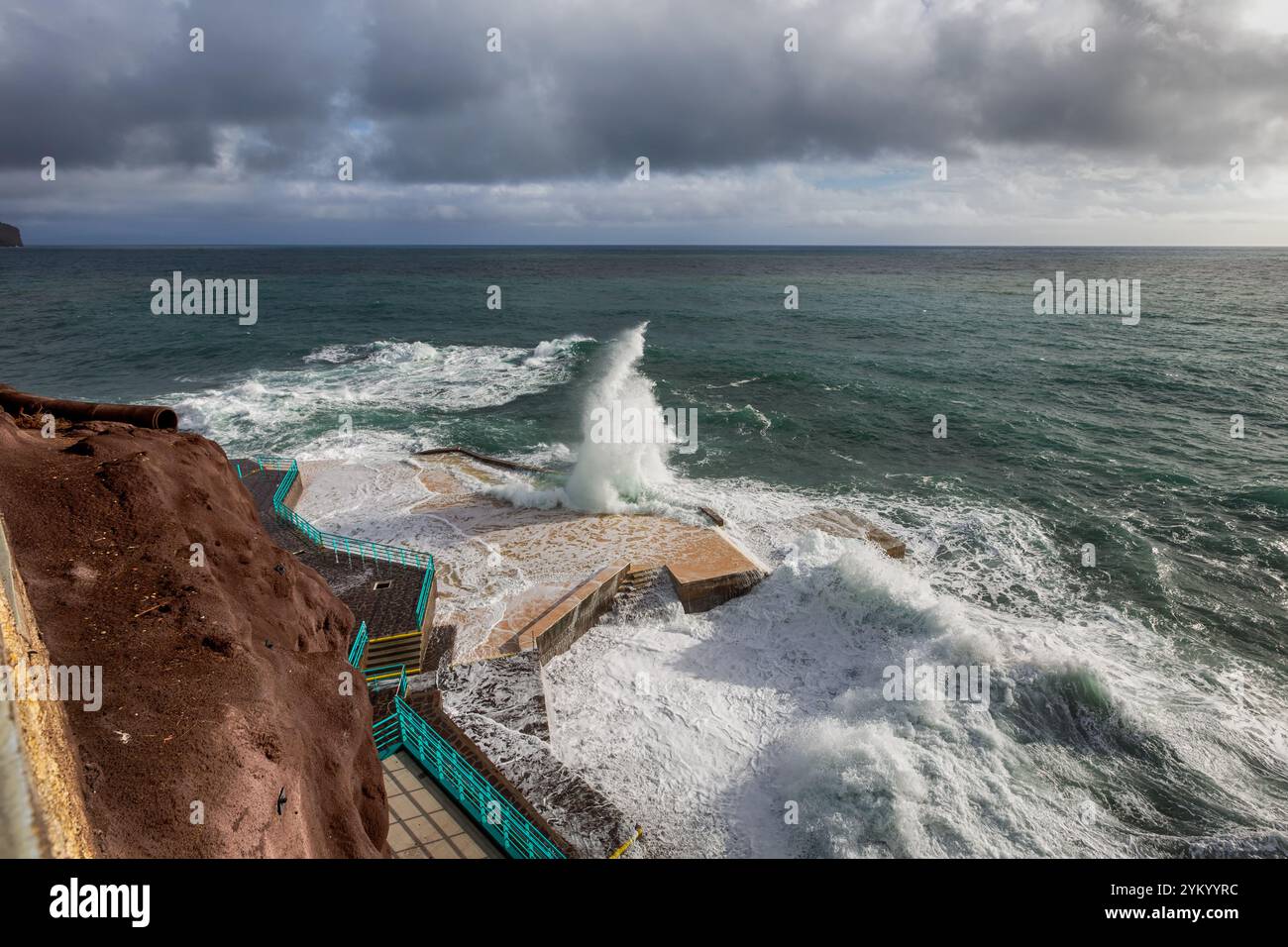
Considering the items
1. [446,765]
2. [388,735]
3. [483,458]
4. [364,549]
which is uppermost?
[483,458]

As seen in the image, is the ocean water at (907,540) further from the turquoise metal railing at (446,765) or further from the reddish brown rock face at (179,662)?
the reddish brown rock face at (179,662)

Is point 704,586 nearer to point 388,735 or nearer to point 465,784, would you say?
point 465,784

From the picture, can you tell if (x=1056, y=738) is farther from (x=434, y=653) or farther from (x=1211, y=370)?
(x=1211, y=370)

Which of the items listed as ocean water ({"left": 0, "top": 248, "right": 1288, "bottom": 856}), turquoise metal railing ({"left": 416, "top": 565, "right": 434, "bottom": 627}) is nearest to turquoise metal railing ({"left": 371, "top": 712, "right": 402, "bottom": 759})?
turquoise metal railing ({"left": 416, "top": 565, "right": 434, "bottom": 627})

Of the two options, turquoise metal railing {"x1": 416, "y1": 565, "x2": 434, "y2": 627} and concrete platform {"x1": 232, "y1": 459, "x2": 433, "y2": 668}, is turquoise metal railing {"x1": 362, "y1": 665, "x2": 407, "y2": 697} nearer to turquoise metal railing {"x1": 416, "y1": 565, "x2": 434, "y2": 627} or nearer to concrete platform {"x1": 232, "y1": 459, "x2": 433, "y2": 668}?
concrete platform {"x1": 232, "y1": 459, "x2": 433, "y2": 668}

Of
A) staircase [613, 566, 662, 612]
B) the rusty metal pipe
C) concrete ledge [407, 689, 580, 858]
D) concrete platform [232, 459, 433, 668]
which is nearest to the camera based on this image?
concrete ledge [407, 689, 580, 858]

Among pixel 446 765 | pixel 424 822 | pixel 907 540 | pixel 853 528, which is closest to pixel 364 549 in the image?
pixel 446 765
